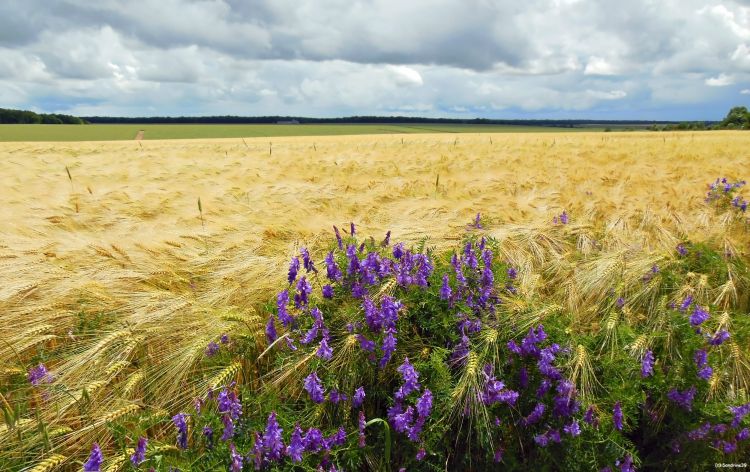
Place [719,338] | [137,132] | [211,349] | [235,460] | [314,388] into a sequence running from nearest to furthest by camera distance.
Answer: [235,460], [314,388], [211,349], [719,338], [137,132]

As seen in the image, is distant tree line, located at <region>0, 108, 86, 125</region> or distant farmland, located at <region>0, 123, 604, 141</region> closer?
distant farmland, located at <region>0, 123, 604, 141</region>

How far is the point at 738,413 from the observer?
2.45m

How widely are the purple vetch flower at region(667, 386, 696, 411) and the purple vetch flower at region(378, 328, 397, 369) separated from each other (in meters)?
1.50

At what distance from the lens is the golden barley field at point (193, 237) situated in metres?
2.36

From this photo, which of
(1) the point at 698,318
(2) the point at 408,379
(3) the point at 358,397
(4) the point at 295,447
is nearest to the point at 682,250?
(1) the point at 698,318

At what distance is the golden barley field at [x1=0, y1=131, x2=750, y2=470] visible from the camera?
236 centimetres

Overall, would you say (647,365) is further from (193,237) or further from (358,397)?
(193,237)

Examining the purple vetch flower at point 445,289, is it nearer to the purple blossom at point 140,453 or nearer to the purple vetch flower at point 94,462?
the purple blossom at point 140,453

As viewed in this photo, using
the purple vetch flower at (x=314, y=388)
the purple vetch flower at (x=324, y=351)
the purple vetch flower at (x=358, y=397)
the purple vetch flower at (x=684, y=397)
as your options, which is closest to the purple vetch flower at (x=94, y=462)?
the purple vetch flower at (x=314, y=388)

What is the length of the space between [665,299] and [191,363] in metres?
2.82

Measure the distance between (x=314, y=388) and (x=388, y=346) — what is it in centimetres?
39

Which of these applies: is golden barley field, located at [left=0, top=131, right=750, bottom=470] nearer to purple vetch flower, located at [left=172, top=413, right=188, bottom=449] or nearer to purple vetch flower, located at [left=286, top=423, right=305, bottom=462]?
purple vetch flower, located at [left=172, top=413, right=188, bottom=449]

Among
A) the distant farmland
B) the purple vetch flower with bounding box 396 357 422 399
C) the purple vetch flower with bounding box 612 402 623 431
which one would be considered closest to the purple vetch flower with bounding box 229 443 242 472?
the purple vetch flower with bounding box 396 357 422 399

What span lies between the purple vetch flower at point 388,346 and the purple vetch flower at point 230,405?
0.67 metres
